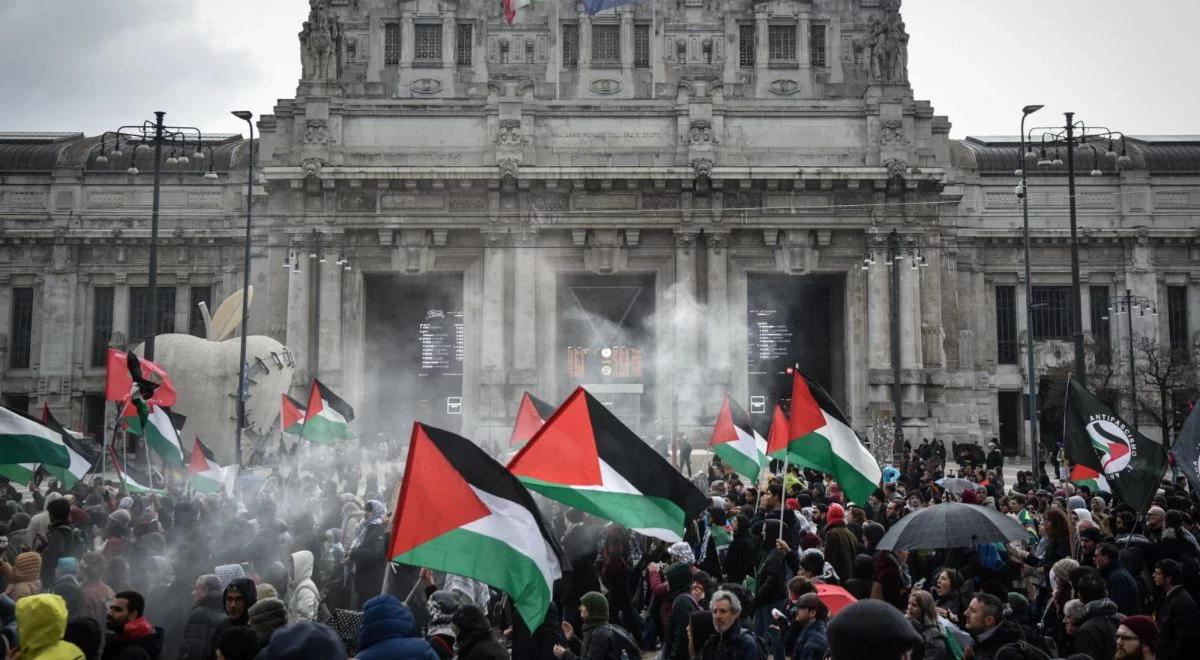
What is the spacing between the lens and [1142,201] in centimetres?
5175

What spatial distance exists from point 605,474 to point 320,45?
3762 cm

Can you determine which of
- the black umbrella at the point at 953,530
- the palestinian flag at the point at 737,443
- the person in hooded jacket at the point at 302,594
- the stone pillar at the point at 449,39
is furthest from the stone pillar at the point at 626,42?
the person in hooded jacket at the point at 302,594

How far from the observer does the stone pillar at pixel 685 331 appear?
4181 cm

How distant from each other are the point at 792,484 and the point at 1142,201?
3839 cm

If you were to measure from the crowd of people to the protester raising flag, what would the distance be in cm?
76

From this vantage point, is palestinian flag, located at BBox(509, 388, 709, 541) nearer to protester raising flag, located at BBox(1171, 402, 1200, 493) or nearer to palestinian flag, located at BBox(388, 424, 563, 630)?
palestinian flag, located at BBox(388, 424, 563, 630)

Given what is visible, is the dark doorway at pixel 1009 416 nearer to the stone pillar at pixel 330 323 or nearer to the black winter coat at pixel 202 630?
the stone pillar at pixel 330 323

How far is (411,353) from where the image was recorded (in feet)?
147

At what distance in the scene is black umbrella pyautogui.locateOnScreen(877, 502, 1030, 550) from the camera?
10164 mm

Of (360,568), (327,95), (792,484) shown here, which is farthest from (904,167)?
(360,568)

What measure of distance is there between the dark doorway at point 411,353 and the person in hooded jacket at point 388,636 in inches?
1401

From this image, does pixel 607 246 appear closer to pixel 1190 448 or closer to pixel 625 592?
pixel 625 592

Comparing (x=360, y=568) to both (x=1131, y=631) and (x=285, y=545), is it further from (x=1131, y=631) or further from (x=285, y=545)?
(x=1131, y=631)

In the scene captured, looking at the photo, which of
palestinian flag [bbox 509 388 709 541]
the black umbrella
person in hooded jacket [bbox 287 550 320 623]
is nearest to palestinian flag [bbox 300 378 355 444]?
person in hooded jacket [bbox 287 550 320 623]
